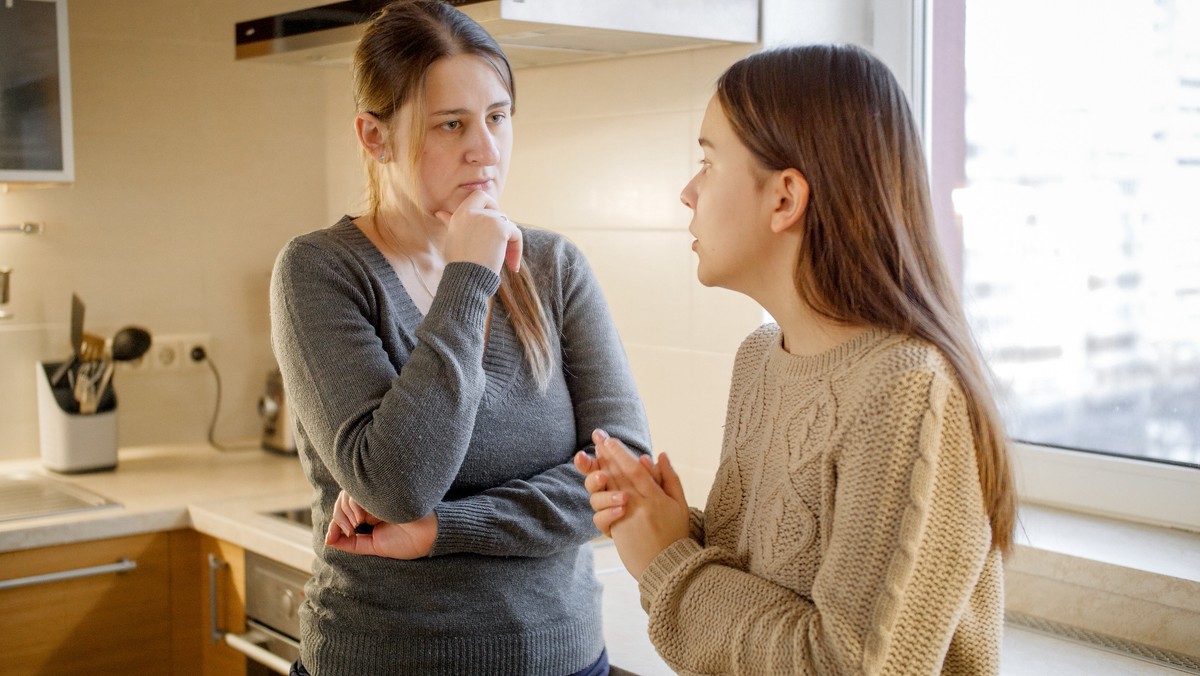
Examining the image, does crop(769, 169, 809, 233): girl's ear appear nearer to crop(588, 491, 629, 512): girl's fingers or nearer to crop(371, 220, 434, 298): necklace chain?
crop(588, 491, 629, 512): girl's fingers

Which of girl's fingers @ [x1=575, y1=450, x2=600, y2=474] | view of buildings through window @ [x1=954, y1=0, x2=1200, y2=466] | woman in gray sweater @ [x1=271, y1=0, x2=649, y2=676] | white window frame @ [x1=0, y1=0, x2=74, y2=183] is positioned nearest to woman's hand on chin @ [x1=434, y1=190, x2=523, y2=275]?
woman in gray sweater @ [x1=271, y1=0, x2=649, y2=676]

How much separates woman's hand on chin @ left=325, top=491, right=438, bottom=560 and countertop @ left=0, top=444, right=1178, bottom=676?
0.33 meters

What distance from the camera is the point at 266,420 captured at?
2672 millimetres

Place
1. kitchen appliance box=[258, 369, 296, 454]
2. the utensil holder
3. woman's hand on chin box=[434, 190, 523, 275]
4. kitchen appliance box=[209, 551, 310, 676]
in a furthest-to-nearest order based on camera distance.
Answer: kitchen appliance box=[258, 369, 296, 454], the utensil holder, kitchen appliance box=[209, 551, 310, 676], woman's hand on chin box=[434, 190, 523, 275]

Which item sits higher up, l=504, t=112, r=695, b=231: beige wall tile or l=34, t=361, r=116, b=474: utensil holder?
l=504, t=112, r=695, b=231: beige wall tile

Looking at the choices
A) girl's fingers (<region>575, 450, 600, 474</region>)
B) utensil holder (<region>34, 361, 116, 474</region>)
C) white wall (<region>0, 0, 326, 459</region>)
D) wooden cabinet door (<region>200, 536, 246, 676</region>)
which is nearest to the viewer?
girl's fingers (<region>575, 450, 600, 474</region>)

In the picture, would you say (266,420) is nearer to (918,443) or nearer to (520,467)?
(520,467)

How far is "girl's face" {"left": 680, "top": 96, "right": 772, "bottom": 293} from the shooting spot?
0.90 meters

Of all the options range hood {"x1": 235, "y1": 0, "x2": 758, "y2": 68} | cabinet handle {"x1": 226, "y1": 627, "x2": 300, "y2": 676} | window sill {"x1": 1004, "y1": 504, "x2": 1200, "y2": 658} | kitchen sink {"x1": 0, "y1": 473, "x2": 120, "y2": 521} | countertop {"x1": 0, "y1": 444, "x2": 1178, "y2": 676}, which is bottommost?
cabinet handle {"x1": 226, "y1": 627, "x2": 300, "y2": 676}

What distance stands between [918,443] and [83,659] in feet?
5.78

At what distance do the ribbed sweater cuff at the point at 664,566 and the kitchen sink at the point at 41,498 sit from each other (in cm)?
149

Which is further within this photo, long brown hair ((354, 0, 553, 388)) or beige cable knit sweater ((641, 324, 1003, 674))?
long brown hair ((354, 0, 553, 388))

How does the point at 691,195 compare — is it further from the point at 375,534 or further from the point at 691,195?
the point at 375,534

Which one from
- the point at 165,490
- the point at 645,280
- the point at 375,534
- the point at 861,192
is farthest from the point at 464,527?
the point at 165,490
